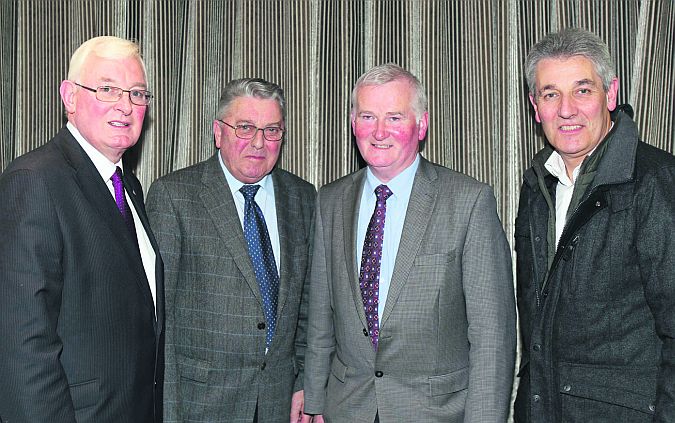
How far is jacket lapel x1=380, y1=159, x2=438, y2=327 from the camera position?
232cm

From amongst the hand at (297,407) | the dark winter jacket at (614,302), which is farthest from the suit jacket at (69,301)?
the dark winter jacket at (614,302)

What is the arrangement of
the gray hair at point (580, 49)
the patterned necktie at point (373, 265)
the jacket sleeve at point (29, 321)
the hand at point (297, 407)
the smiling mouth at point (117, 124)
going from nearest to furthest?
the jacket sleeve at point (29, 321) < the smiling mouth at point (117, 124) < the gray hair at point (580, 49) < the patterned necktie at point (373, 265) < the hand at point (297, 407)

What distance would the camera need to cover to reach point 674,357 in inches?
76.6

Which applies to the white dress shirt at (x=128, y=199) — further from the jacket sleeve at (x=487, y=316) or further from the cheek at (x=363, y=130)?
the jacket sleeve at (x=487, y=316)

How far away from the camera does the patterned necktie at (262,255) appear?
8.57 feet

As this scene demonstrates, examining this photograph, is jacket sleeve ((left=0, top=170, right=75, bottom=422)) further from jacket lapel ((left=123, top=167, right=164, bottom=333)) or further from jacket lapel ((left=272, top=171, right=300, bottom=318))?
jacket lapel ((left=272, top=171, right=300, bottom=318))

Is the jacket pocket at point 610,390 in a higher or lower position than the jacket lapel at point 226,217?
lower

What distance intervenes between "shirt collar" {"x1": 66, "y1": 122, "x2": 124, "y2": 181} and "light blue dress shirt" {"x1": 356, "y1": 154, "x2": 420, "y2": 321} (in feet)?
2.82

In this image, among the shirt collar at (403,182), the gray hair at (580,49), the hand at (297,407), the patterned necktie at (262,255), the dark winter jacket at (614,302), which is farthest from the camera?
the hand at (297,407)

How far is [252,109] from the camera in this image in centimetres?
269

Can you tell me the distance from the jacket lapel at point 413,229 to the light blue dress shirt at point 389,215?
0.12 feet

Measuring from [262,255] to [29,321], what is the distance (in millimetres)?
1027

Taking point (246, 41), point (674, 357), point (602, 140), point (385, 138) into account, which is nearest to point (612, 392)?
point (674, 357)

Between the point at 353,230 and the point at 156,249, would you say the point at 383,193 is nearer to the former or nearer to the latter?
the point at 353,230
